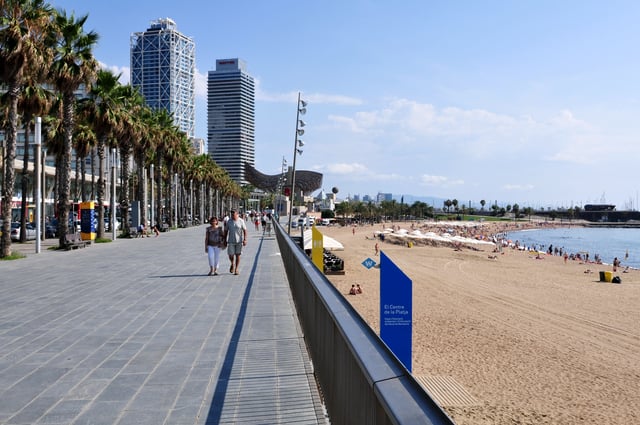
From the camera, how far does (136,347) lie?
20.9 feet

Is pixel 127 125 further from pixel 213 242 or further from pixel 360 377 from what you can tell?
pixel 360 377

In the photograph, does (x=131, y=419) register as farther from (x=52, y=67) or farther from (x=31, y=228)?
(x=31, y=228)

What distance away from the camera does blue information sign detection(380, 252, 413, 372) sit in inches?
218

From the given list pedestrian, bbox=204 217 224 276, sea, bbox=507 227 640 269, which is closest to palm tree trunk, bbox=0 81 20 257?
pedestrian, bbox=204 217 224 276

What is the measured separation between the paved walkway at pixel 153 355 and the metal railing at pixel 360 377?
24.1 inches

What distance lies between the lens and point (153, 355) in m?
6.02

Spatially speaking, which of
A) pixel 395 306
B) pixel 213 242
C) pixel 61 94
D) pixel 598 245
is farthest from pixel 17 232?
pixel 598 245

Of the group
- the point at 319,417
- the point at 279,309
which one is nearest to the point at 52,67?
the point at 279,309

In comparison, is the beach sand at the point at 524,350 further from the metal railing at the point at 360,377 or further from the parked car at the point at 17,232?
the parked car at the point at 17,232

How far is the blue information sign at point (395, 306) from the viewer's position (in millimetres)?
5535

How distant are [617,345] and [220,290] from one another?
13.6 meters

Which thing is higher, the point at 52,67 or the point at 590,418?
the point at 52,67

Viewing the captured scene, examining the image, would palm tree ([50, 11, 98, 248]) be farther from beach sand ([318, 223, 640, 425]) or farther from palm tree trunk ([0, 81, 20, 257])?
beach sand ([318, 223, 640, 425])

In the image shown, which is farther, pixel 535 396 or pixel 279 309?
pixel 535 396
